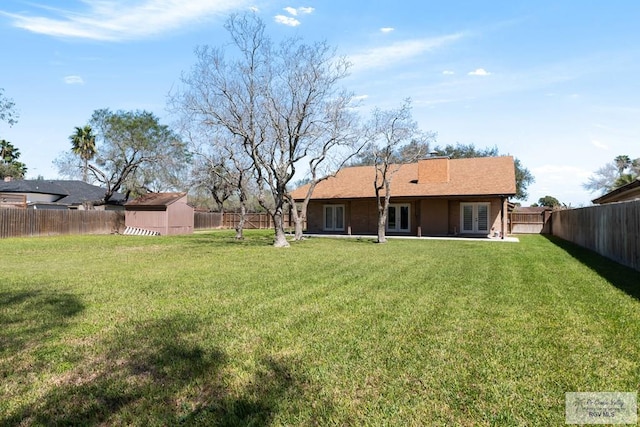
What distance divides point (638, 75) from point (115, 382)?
48.6ft

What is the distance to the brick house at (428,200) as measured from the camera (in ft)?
74.7

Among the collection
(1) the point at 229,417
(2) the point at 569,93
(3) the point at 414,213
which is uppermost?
(2) the point at 569,93

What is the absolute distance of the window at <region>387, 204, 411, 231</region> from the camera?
25.5 metres

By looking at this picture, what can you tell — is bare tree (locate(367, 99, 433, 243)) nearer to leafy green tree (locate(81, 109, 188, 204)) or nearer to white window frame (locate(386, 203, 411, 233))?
white window frame (locate(386, 203, 411, 233))

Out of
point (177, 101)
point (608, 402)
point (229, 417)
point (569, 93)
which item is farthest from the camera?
point (177, 101)

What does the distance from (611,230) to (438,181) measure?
13384 mm

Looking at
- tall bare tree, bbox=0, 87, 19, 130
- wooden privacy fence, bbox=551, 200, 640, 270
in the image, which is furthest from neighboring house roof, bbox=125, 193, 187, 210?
wooden privacy fence, bbox=551, 200, 640, 270

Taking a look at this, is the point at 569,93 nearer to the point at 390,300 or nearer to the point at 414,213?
the point at 390,300

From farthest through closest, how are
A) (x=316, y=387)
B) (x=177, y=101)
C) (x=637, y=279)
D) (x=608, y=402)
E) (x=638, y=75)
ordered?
(x=177, y=101) → (x=638, y=75) → (x=637, y=279) → (x=316, y=387) → (x=608, y=402)

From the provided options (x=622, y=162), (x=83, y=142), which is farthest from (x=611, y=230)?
(x=622, y=162)

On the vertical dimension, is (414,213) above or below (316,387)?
above

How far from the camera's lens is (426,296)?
21.5 feet

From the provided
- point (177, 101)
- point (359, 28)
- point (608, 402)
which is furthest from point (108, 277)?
point (177, 101)

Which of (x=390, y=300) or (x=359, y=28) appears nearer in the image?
(x=390, y=300)
